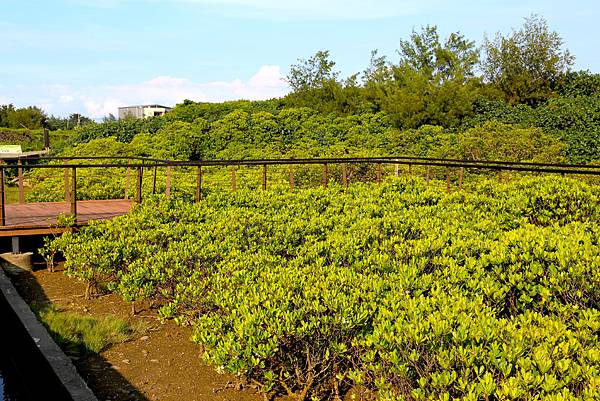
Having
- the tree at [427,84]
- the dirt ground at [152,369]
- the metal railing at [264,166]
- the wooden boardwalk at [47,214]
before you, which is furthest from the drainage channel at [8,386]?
the tree at [427,84]

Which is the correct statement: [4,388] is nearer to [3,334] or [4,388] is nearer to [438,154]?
[3,334]

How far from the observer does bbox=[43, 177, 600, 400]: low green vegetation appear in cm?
306

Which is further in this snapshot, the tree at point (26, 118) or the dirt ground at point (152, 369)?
the tree at point (26, 118)

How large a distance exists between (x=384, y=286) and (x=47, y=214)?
7.75 metres

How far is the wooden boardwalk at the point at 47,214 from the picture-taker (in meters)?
8.82

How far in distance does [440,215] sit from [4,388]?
512 centimetres

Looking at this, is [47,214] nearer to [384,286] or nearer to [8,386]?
[8,386]

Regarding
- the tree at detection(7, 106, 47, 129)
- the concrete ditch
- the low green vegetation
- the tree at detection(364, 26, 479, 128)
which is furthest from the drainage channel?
the tree at detection(7, 106, 47, 129)

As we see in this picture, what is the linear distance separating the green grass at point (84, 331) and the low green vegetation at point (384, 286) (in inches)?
16.8

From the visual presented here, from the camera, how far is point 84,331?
5.95 meters

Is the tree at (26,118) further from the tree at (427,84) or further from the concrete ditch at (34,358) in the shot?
the concrete ditch at (34,358)

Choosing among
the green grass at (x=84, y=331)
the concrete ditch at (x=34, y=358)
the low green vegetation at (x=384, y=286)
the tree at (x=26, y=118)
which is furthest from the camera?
the tree at (x=26, y=118)

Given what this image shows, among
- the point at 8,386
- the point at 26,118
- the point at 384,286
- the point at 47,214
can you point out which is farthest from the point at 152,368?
the point at 26,118

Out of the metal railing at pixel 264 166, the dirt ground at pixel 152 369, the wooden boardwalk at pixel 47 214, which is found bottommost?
the dirt ground at pixel 152 369
